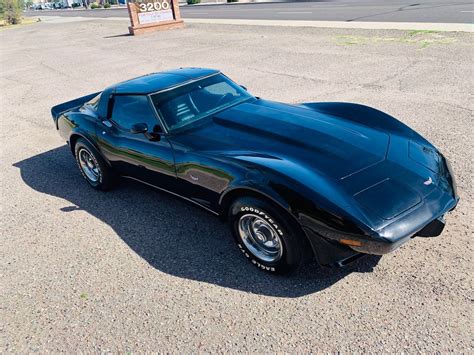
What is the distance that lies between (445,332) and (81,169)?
15.7ft

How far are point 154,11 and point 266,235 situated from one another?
2062cm

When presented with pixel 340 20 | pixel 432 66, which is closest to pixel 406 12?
pixel 340 20

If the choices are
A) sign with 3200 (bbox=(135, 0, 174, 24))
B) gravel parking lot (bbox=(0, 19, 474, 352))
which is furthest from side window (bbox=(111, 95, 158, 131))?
sign with 3200 (bbox=(135, 0, 174, 24))

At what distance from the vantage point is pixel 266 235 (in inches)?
133

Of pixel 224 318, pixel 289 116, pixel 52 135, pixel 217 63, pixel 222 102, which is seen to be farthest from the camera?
pixel 217 63

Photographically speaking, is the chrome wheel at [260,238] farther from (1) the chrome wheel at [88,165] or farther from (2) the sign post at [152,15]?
(2) the sign post at [152,15]

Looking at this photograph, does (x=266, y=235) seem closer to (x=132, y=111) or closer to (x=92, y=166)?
(x=132, y=111)

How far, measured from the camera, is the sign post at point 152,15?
2061 cm

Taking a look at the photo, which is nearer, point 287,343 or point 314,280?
point 287,343

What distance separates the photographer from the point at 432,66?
9.42 meters

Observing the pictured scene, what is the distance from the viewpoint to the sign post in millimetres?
20609

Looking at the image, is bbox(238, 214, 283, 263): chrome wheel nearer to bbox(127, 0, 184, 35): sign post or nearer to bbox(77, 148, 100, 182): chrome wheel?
bbox(77, 148, 100, 182): chrome wheel

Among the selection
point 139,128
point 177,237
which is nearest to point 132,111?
point 139,128

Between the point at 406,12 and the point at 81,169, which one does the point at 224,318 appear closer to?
the point at 81,169
